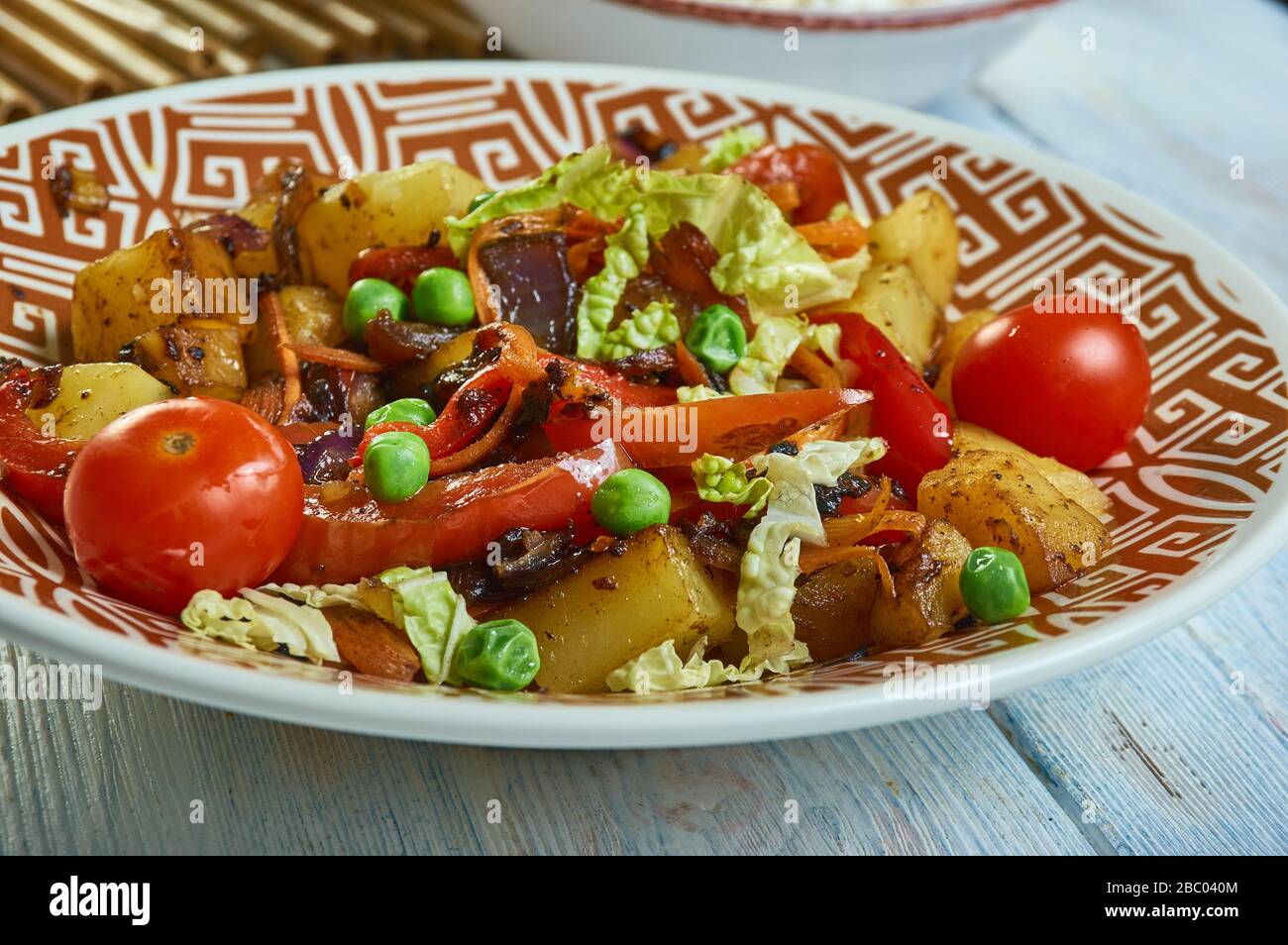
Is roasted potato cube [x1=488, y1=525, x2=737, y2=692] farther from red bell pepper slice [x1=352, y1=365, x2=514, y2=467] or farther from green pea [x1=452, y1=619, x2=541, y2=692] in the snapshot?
red bell pepper slice [x1=352, y1=365, x2=514, y2=467]

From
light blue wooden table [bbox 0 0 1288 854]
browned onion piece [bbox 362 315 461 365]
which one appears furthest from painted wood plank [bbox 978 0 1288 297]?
browned onion piece [bbox 362 315 461 365]

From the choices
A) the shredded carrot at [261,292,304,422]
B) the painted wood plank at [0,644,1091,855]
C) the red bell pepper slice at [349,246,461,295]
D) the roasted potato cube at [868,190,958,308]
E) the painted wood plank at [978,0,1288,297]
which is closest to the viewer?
the painted wood plank at [0,644,1091,855]

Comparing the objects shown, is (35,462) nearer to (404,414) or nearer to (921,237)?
(404,414)

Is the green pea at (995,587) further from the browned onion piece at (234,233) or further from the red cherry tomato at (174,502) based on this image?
the browned onion piece at (234,233)

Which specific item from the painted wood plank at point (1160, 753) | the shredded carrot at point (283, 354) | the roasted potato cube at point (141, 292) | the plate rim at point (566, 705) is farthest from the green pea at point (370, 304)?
the painted wood plank at point (1160, 753)

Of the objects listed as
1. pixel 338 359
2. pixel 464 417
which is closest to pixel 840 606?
pixel 464 417
